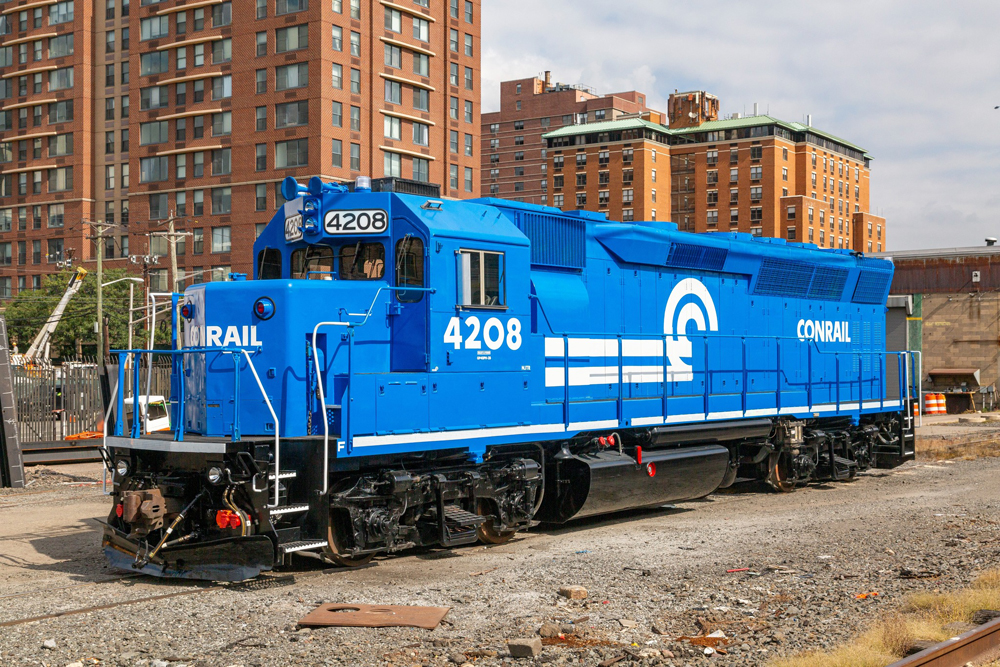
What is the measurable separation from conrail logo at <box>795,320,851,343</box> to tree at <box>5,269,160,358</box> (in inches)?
1799

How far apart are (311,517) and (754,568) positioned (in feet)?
14.5

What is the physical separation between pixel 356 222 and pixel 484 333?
1.84 metres

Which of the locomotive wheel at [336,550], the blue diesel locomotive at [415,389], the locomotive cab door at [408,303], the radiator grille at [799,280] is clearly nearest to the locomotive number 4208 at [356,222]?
the blue diesel locomotive at [415,389]

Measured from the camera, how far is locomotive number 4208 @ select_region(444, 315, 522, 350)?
10.1 m

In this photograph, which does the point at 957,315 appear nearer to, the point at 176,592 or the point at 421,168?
the point at 421,168

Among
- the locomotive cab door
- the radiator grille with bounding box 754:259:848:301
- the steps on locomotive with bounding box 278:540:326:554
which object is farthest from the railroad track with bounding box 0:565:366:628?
the radiator grille with bounding box 754:259:848:301

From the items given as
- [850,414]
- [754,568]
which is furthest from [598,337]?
[850,414]

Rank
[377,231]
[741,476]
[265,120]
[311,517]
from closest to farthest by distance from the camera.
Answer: [311,517] → [377,231] → [741,476] → [265,120]

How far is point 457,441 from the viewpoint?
33.4 feet

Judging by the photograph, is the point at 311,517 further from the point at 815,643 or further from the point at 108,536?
the point at 815,643

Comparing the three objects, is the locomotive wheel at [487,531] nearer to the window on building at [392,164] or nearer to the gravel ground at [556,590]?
the gravel ground at [556,590]

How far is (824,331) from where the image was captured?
57.0 feet

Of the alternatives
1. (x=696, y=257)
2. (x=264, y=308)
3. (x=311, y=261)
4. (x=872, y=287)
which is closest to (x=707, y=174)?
(x=872, y=287)

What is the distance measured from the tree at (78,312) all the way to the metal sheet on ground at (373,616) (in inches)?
2018
